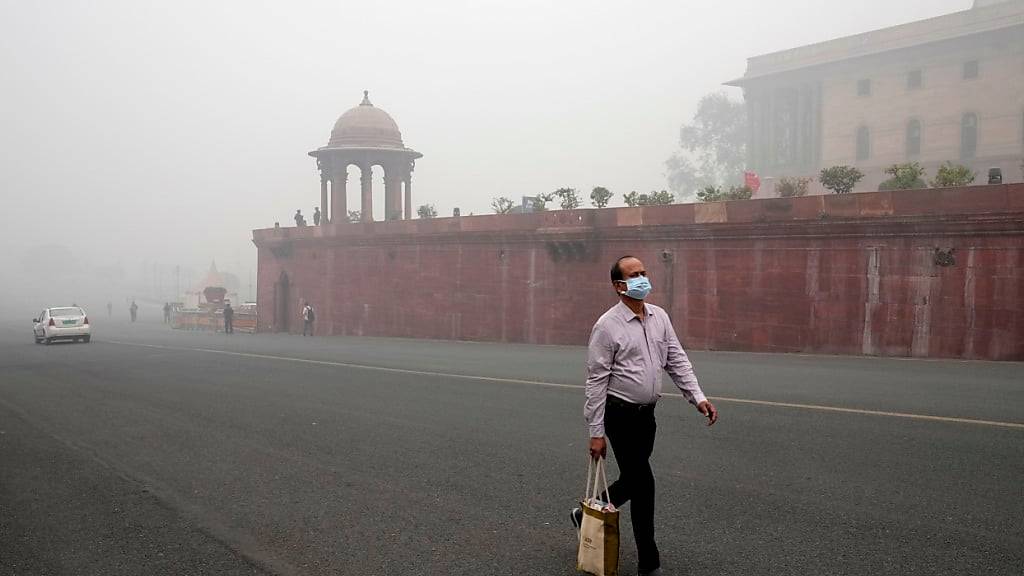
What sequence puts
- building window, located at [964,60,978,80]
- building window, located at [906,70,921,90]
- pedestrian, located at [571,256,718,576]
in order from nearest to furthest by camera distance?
pedestrian, located at [571,256,718,576]
building window, located at [964,60,978,80]
building window, located at [906,70,921,90]

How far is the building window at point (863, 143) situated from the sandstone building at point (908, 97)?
0.22ft

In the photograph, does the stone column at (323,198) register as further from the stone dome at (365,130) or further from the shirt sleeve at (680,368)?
the shirt sleeve at (680,368)

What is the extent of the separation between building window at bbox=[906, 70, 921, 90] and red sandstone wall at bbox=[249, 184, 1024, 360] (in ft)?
116

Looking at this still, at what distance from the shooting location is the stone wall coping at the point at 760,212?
17.1m

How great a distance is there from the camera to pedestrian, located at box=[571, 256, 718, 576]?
435cm

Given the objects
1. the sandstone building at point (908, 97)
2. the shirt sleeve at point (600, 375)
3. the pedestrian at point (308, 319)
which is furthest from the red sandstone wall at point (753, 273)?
the sandstone building at point (908, 97)

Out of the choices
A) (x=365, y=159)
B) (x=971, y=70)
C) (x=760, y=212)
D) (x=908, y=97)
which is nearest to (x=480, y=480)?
(x=760, y=212)

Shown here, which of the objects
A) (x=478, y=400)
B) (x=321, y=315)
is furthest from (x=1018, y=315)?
(x=321, y=315)

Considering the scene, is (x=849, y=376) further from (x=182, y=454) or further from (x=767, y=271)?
(x=182, y=454)

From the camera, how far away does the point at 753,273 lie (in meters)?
20.8

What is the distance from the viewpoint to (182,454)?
26.0 ft

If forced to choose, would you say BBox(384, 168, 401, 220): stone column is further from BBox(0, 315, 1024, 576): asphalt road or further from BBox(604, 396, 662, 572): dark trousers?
BBox(604, 396, 662, 572): dark trousers

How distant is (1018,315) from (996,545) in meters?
14.0

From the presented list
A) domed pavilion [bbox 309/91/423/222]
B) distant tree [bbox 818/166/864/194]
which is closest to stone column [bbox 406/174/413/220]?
domed pavilion [bbox 309/91/423/222]
